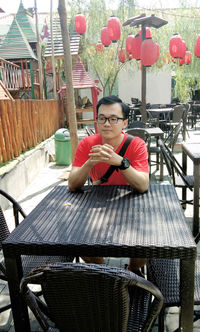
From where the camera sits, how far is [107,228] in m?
1.60

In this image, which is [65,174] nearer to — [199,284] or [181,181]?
[181,181]

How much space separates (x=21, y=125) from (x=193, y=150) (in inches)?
154

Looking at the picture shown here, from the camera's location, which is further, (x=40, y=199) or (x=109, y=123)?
(x=40, y=199)

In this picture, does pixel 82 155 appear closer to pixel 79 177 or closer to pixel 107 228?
pixel 79 177

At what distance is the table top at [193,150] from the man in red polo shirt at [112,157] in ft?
3.22

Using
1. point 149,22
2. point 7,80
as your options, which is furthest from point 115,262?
point 7,80

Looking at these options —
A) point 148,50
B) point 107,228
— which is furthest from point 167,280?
point 148,50

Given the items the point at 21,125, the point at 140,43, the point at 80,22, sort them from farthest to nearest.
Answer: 1. the point at 80,22
2. the point at 140,43
3. the point at 21,125

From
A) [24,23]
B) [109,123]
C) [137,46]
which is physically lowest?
[109,123]

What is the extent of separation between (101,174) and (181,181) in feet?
5.66

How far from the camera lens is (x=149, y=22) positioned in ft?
23.7

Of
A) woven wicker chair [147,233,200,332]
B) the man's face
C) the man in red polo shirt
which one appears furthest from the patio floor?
the man's face

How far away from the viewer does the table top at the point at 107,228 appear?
4.66 feet

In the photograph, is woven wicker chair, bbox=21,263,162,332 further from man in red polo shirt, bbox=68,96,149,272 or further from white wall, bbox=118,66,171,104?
A: white wall, bbox=118,66,171,104
